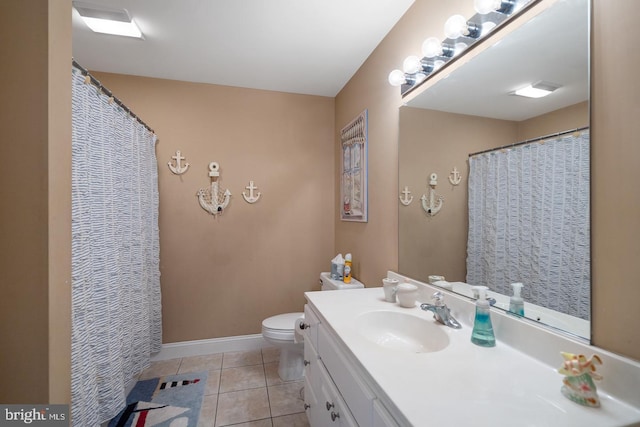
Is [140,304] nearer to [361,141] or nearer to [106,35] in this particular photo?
[106,35]

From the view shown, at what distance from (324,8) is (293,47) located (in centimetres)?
43

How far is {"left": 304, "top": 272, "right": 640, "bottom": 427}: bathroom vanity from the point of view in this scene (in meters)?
0.59

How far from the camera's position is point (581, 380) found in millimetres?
628

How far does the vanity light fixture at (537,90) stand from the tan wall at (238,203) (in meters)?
1.88

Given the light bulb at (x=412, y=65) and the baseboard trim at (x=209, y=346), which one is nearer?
the light bulb at (x=412, y=65)

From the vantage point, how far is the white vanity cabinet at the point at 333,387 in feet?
2.43

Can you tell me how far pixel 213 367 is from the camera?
2205 millimetres

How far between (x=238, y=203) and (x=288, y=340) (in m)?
1.29

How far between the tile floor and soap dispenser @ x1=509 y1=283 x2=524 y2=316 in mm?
1393

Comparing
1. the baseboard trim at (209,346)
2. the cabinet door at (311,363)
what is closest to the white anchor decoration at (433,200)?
the cabinet door at (311,363)

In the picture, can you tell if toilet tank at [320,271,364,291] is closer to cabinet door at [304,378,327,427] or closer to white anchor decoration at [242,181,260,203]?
cabinet door at [304,378,327,427]

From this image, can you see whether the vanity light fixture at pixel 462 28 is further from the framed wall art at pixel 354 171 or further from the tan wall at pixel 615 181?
the framed wall art at pixel 354 171

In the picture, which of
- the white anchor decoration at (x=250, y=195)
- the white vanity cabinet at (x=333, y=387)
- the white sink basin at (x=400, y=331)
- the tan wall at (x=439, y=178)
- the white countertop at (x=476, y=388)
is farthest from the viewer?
the white anchor decoration at (x=250, y=195)

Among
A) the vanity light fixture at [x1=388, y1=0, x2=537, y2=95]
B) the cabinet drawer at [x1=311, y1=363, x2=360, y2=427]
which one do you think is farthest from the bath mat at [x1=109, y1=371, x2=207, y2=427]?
the vanity light fixture at [x1=388, y1=0, x2=537, y2=95]
